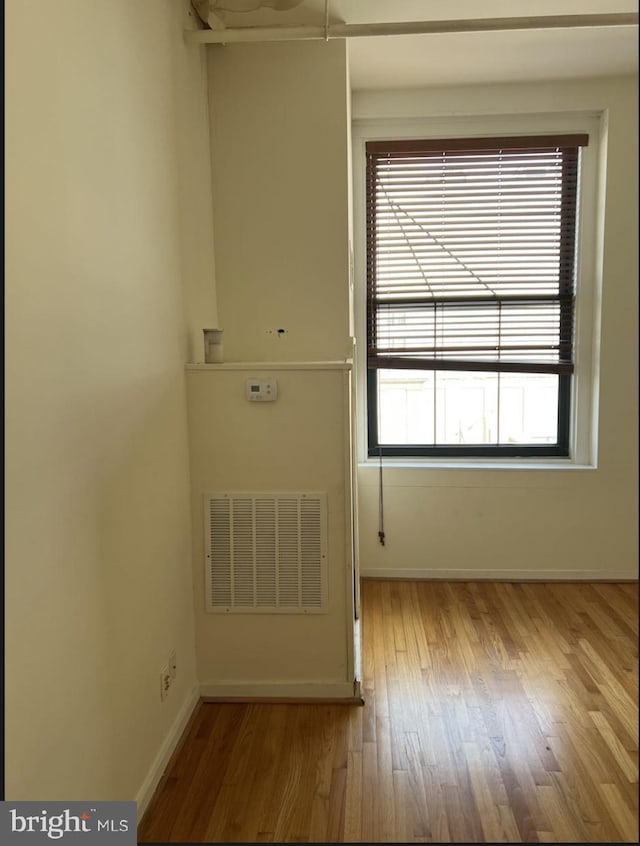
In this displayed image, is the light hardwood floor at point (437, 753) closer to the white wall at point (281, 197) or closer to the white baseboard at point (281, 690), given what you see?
the white baseboard at point (281, 690)

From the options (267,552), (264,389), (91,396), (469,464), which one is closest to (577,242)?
(469,464)

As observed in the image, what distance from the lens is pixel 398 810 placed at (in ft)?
6.24

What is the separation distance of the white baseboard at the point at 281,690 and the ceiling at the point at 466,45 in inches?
99.3

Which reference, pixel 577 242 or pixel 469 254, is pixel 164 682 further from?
pixel 577 242

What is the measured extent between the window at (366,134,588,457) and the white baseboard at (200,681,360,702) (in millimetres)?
1499

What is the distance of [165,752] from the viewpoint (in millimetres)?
2115

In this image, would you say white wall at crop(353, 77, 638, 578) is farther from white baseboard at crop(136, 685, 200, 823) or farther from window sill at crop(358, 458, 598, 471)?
white baseboard at crop(136, 685, 200, 823)

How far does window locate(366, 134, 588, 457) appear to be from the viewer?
3586mm

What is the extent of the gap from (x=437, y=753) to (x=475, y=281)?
246 centimetres

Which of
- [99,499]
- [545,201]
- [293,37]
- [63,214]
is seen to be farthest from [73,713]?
[545,201]

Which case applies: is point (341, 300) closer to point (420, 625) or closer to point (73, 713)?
point (420, 625)

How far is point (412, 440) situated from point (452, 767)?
2.02 meters
